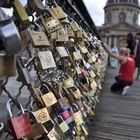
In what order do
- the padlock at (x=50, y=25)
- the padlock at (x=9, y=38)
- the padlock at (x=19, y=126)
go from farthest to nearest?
the padlock at (x=50, y=25) < the padlock at (x=19, y=126) < the padlock at (x=9, y=38)

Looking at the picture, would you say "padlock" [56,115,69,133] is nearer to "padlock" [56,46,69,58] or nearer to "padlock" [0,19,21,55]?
"padlock" [56,46,69,58]

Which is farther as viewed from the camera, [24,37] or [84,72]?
[84,72]

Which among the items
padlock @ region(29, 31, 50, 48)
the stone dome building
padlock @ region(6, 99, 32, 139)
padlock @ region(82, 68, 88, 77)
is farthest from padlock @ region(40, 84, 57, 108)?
the stone dome building

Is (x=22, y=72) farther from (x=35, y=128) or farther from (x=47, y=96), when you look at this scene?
(x=47, y=96)

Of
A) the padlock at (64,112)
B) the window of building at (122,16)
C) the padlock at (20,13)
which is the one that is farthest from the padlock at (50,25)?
the window of building at (122,16)

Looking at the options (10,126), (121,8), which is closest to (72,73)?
(10,126)

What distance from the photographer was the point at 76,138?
6.52 feet

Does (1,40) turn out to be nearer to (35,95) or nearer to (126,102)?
(35,95)

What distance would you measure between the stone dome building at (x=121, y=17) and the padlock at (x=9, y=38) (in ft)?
211

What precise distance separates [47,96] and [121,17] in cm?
6666

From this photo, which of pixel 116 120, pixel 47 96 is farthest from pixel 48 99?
pixel 116 120

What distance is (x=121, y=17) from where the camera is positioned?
6706 centimetres

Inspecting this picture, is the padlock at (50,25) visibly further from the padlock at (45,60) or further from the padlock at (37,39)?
the padlock at (37,39)

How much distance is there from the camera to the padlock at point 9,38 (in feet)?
2.30
